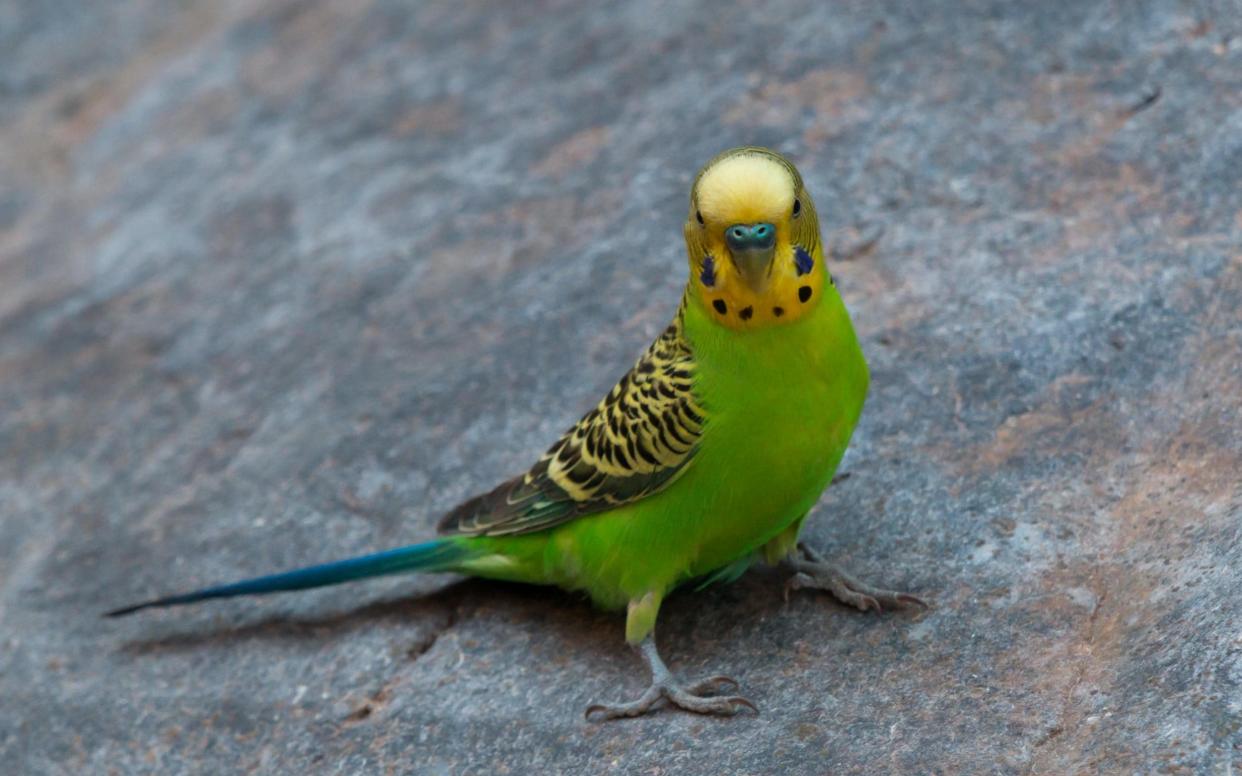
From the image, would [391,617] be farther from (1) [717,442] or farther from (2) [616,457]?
(1) [717,442]

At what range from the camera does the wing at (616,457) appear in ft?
11.5

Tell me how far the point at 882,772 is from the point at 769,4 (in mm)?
4409

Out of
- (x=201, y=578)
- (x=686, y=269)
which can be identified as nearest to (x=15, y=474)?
(x=201, y=578)

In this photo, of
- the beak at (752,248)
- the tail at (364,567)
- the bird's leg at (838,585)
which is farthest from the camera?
the tail at (364,567)

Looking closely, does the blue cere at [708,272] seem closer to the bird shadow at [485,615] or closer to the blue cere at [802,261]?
the blue cere at [802,261]

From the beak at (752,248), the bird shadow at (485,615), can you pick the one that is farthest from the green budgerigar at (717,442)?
the bird shadow at (485,615)

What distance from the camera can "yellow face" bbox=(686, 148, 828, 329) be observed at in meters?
3.12

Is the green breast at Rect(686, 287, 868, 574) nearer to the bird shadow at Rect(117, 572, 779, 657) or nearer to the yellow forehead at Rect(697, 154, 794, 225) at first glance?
the yellow forehead at Rect(697, 154, 794, 225)

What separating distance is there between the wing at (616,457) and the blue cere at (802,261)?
0.40m

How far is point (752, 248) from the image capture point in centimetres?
312

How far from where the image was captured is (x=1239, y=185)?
466 cm

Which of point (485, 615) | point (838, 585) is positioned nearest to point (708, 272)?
point (838, 585)

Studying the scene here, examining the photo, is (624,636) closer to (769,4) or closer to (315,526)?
(315,526)

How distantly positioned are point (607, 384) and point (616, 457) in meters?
1.22
